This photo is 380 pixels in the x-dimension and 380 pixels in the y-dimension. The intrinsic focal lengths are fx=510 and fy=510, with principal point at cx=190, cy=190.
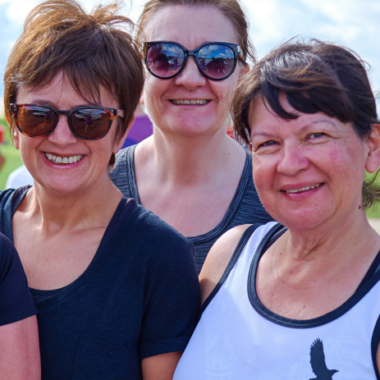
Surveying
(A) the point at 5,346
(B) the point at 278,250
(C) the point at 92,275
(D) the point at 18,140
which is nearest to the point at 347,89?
(B) the point at 278,250

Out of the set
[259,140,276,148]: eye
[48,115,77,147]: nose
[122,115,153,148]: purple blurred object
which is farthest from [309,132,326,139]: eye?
[122,115,153,148]: purple blurred object

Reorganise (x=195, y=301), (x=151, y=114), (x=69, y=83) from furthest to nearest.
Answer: (x=151, y=114) → (x=195, y=301) → (x=69, y=83)

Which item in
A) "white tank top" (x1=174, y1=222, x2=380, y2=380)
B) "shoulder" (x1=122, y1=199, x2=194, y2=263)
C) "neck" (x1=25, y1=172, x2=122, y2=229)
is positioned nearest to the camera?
"white tank top" (x1=174, y1=222, x2=380, y2=380)

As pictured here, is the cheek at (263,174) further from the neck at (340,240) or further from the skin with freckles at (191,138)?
the skin with freckles at (191,138)

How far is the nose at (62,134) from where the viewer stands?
1853mm

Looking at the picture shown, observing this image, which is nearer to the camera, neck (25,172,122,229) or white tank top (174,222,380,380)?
white tank top (174,222,380,380)

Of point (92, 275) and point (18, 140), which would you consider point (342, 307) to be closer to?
point (92, 275)

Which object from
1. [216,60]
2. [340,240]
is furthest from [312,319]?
[216,60]

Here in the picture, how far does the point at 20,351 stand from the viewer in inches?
66.7

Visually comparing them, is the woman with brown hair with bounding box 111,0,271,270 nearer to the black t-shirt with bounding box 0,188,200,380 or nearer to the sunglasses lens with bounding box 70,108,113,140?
the black t-shirt with bounding box 0,188,200,380

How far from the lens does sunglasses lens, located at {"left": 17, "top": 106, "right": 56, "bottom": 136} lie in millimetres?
1832

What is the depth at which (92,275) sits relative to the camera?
6.10ft

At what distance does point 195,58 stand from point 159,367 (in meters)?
1.51

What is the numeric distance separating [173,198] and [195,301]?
96 centimetres
